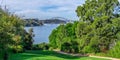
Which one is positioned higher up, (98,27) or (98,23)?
(98,23)

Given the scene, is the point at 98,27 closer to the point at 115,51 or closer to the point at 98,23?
the point at 98,23

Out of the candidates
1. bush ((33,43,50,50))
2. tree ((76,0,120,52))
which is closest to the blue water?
bush ((33,43,50,50))

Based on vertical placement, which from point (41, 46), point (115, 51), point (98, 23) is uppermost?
point (98, 23)

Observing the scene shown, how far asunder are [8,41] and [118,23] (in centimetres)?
3560

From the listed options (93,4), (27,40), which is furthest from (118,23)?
(27,40)

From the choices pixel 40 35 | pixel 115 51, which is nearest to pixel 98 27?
pixel 115 51

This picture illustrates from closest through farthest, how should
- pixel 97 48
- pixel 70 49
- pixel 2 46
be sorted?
pixel 2 46, pixel 97 48, pixel 70 49

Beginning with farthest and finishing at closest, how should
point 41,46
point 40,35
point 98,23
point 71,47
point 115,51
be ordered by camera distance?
point 40,35 → point 41,46 → point 71,47 → point 98,23 → point 115,51

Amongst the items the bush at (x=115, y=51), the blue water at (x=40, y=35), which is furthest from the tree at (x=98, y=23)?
the blue water at (x=40, y=35)

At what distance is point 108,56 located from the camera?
1916 inches

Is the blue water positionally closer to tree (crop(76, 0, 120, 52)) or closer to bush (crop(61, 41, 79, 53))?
bush (crop(61, 41, 79, 53))

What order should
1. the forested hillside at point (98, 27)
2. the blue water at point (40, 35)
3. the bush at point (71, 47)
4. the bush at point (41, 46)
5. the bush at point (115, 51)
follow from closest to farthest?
1. the bush at point (115, 51)
2. the forested hillside at point (98, 27)
3. the bush at point (71, 47)
4. the bush at point (41, 46)
5. the blue water at point (40, 35)

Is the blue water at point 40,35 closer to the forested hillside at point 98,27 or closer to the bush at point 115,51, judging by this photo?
the forested hillside at point 98,27

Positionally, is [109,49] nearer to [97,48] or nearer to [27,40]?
[97,48]
